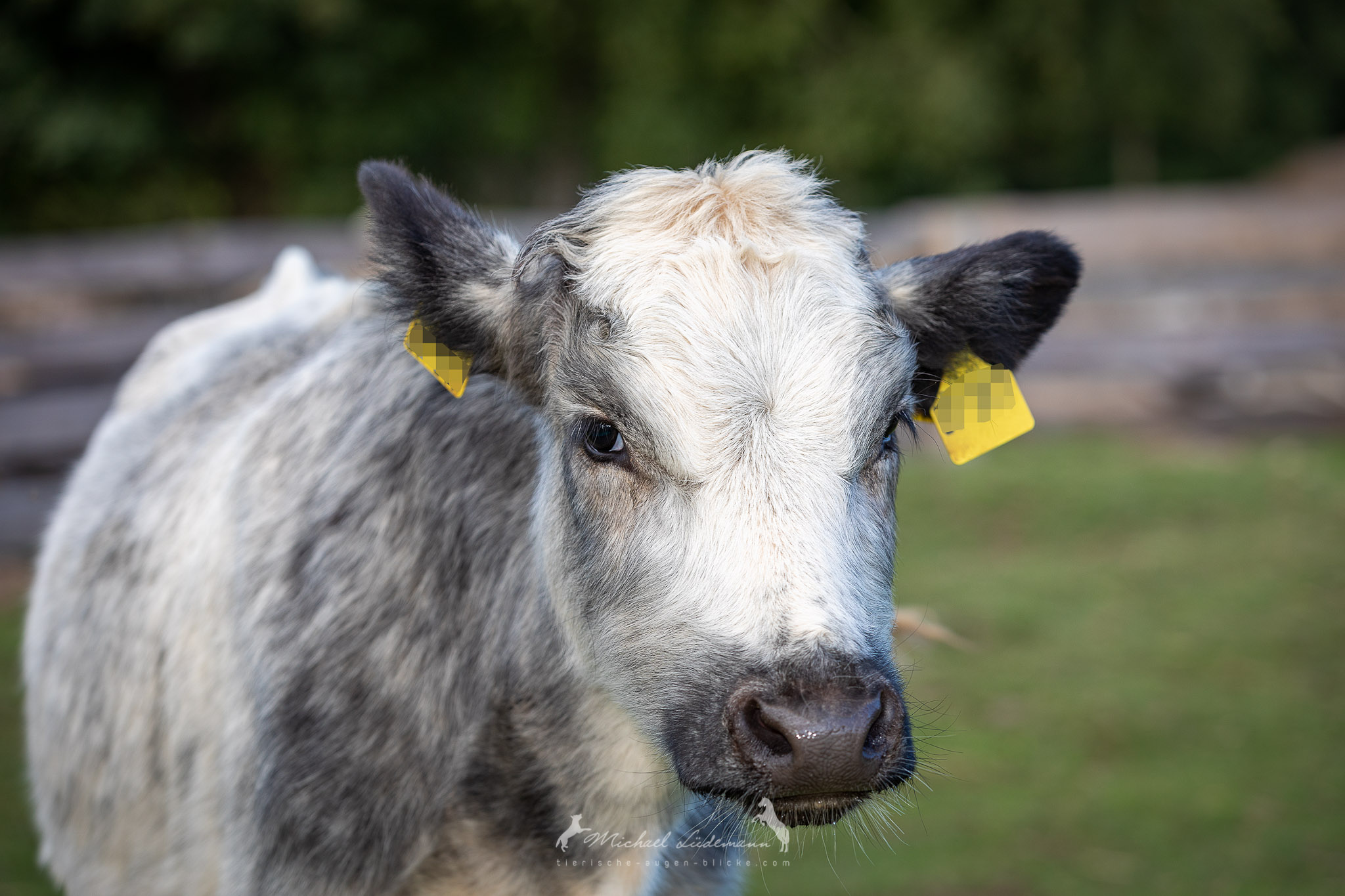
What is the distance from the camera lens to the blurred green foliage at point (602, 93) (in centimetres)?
1560

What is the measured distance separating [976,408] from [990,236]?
6561mm

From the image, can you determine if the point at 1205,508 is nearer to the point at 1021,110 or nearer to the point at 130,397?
the point at 130,397

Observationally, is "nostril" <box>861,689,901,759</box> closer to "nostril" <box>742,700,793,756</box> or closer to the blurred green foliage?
"nostril" <box>742,700,793,756</box>

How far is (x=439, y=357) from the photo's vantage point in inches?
85.6

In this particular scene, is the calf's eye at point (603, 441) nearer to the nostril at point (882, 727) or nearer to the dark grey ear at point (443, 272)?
the dark grey ear at point (443, 272)

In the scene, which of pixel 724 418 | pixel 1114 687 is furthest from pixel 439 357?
pixel 1114 687

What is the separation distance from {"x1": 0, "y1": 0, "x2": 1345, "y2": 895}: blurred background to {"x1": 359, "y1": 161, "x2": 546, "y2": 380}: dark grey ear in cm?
27

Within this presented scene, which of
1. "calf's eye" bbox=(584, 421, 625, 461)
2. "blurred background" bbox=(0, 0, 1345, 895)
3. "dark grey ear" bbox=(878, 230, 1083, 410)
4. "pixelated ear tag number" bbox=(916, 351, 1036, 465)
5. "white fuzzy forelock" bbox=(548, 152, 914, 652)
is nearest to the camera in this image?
"white fuzzy forelock" bbox=(548, 152, 914, 652)

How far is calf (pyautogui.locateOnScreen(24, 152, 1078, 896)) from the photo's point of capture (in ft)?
5.90

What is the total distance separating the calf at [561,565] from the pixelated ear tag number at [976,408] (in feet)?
0.14

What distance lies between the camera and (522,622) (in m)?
2.19

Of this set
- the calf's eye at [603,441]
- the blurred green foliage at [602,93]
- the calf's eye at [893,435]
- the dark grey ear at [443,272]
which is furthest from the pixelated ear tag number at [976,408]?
the blurred green foliage at [602,93]

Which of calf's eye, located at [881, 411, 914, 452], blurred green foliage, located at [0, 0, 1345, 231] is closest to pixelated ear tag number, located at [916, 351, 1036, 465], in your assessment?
calf's eye, located at [881, 411, 914, 452]

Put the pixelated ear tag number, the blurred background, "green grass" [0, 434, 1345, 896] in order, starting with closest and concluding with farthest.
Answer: the pixelated ear tag number
"green grass" [0, 434, 1345, 896]
the blurred background
